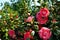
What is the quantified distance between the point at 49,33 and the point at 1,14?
166 cm

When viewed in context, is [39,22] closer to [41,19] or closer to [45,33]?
[41,19]

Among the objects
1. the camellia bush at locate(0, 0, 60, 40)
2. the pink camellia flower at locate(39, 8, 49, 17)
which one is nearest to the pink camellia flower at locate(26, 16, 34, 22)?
the camellia bush at locate(0, 0, 60, 40)

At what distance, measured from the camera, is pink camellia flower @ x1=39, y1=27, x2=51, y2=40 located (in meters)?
2.65

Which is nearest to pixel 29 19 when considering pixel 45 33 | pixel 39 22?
pixel 39 22

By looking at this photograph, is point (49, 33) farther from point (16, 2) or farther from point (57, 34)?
point (16, 2)

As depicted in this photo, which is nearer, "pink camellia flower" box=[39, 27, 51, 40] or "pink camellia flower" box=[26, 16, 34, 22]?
"pink camellia flower" box=[39, 27, 51, 40]

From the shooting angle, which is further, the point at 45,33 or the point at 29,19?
the point at 29,19


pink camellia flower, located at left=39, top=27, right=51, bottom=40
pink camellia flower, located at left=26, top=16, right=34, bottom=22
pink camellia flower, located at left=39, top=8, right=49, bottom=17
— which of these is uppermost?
pink camellia flower, located at left=39, top=8, right=49, bottom=17

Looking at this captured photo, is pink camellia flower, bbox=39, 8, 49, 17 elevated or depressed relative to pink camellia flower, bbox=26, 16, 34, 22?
elevated

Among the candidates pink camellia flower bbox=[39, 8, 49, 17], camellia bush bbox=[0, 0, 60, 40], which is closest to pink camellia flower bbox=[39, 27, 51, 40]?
camellia bush bbox=[0, 0, 60, 40]

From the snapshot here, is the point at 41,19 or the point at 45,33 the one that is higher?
the point at 41,19

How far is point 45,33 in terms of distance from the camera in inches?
106

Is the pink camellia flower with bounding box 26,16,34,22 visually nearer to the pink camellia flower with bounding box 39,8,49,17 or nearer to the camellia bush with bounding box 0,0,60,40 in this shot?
the camellia bush with bounding box 0,0,60,40

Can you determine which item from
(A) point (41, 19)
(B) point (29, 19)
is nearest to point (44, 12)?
(A) point (41, 19)
